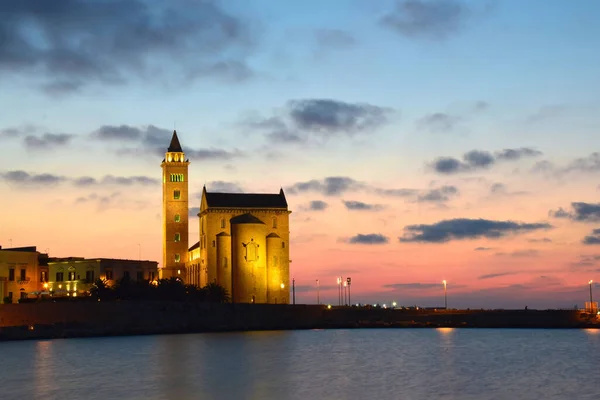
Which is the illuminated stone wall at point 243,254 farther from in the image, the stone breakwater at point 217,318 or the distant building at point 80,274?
the distant building at point 80,274

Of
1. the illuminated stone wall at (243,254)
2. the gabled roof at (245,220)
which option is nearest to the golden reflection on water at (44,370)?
the illuminated stone wall at (243,254)

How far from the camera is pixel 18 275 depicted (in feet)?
407

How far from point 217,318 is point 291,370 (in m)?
57.4

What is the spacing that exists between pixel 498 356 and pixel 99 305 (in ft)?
163

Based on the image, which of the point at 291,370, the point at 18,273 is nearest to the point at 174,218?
the point at 18,273

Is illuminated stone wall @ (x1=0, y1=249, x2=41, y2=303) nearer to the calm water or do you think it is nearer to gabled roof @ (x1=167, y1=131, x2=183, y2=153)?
the calm water

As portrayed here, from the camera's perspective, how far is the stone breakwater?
358 ft

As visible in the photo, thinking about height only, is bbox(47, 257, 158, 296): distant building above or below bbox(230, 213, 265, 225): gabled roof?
Result: below

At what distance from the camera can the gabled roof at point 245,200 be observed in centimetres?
14562

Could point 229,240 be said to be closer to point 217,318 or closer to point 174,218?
point 174,218

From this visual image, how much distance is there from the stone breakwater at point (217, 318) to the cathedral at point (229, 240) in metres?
7.10

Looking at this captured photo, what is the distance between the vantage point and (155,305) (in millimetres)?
119500

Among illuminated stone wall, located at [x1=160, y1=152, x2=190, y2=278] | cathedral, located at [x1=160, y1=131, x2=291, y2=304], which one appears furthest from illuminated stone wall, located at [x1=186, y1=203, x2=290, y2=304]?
illuminated stone wall, located at [x1=160, y1=152, x2=190, y2=278]

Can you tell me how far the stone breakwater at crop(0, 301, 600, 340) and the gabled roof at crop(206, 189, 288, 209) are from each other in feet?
59.6
